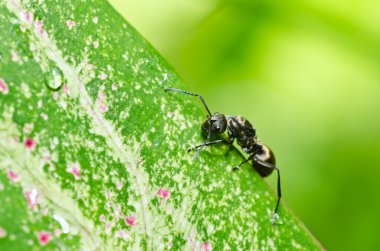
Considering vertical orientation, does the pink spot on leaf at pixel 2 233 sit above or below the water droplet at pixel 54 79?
below

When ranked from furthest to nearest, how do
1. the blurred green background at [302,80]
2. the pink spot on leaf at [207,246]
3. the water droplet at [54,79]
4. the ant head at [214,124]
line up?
1. the blurred green background at [302,80]
2. the ant head at [214,124]
3. the pink spot on leaf at [207,246]
4. the water droplet at [54,79]

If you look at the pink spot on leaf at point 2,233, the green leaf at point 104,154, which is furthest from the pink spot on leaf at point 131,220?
the pink spot on leaf at point 2,233

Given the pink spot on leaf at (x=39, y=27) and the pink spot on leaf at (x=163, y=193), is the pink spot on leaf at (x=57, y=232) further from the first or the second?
the pink spot on leaf at (x=39, y=27)

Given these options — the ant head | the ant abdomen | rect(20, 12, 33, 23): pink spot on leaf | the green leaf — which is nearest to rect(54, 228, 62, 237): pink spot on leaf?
the green leaf

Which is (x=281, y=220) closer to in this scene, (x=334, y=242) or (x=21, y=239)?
(x=21, y=239)

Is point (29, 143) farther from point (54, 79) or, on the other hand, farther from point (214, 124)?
point (214, 124)

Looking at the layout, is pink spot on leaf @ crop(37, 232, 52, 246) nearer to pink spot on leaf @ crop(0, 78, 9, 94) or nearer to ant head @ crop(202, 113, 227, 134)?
pink spot on leaf @ crop(0, 78, 9, 94)

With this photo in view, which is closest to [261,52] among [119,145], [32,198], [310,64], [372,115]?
[310,64]
